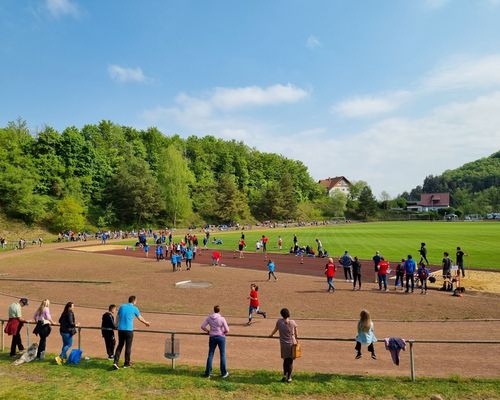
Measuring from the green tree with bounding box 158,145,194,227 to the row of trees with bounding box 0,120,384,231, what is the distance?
21 cm

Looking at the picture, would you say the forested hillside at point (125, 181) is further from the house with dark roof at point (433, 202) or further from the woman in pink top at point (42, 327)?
the house with dark roof at point (433, 202)

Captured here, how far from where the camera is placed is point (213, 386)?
8.41 meters

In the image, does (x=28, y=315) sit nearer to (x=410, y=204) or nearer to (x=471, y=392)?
(x=471, y=392)

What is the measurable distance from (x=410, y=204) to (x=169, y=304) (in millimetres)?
170991

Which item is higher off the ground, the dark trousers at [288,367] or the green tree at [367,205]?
the green tree at [367,205]

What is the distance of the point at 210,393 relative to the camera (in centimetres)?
805

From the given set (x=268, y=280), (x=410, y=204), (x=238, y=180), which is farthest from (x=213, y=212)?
(x=410, y=204)

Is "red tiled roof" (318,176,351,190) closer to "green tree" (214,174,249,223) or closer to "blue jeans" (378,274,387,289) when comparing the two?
"green tree" (214,174,249,223)

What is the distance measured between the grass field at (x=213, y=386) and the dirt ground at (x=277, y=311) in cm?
102

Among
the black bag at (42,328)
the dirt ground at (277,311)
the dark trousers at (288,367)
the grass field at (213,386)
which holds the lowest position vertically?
the dirt ground at (277,311)

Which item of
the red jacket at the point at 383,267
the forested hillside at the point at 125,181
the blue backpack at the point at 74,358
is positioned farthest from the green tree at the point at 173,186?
the blue backpack at the point at 74,358

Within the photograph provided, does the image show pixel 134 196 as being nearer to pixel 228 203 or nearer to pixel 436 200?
pixel 228 203

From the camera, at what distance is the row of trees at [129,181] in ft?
195

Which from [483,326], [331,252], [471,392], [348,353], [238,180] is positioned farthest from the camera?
[238,180]
